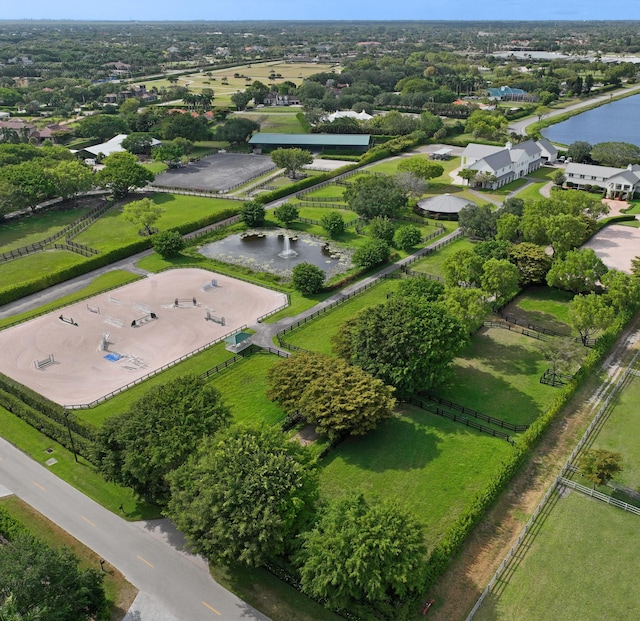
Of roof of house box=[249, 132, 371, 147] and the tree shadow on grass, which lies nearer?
the tree shadow on grass

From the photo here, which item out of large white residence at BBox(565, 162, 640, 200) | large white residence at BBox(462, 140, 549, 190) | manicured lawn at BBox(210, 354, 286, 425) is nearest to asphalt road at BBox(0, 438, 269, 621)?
manicured lawn at BBox(210, 354, 286, 425)

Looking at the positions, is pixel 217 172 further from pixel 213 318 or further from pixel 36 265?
pixel 213 318

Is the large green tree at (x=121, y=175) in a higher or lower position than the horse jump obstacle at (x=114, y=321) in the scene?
higher

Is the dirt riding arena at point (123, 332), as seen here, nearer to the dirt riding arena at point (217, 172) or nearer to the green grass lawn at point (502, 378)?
the green grass lawn at point (502, 378)

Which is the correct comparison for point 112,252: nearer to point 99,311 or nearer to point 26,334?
point 99,311

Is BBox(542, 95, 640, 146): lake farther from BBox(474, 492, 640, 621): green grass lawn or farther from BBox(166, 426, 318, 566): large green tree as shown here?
BBox(166, 426, 318, 566): large green tree

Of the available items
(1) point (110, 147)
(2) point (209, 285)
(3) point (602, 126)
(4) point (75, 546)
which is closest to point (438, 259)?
(2) point (209, 285)

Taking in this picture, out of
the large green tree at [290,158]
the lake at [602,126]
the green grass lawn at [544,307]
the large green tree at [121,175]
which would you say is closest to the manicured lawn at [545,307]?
the green grass lawn at [544,307]
